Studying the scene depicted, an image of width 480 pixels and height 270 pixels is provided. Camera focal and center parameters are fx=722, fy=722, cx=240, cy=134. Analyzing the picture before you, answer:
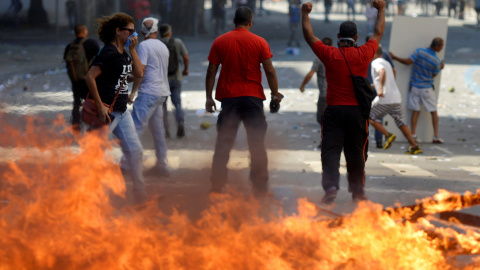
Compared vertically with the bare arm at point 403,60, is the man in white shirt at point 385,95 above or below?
below

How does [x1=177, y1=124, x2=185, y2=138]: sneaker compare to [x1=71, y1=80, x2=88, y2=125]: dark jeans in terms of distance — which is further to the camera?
[x1=177, y1=124, x2=185, y2=138]: sneaker

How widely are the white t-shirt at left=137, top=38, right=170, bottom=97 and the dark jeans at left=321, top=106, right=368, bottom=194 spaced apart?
6.55 feet

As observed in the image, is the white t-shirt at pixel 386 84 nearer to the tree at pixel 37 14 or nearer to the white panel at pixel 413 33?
the white panel at pixel 413 33

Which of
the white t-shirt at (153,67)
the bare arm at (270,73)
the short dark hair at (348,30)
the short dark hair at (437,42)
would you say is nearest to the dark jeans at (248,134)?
the bare arm at (270,73)

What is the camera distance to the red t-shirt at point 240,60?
636 cm

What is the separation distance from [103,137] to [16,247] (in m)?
1.53

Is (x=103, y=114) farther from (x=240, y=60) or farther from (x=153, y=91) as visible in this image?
(x=153, y=91)

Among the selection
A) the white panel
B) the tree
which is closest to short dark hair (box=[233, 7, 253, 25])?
the white panel

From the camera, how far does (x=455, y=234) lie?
533 cm

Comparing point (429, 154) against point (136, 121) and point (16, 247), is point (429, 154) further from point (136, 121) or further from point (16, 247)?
point (16, 247)

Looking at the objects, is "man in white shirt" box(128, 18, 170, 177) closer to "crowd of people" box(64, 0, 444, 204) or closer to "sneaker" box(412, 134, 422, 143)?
"crowd of people" box(64, 0, 444, 204)

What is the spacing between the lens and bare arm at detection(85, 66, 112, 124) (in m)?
5.61

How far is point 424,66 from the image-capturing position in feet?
32.3

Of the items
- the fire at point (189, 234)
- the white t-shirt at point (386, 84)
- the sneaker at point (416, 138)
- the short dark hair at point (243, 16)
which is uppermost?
the short dark hair at point (243, 16)
